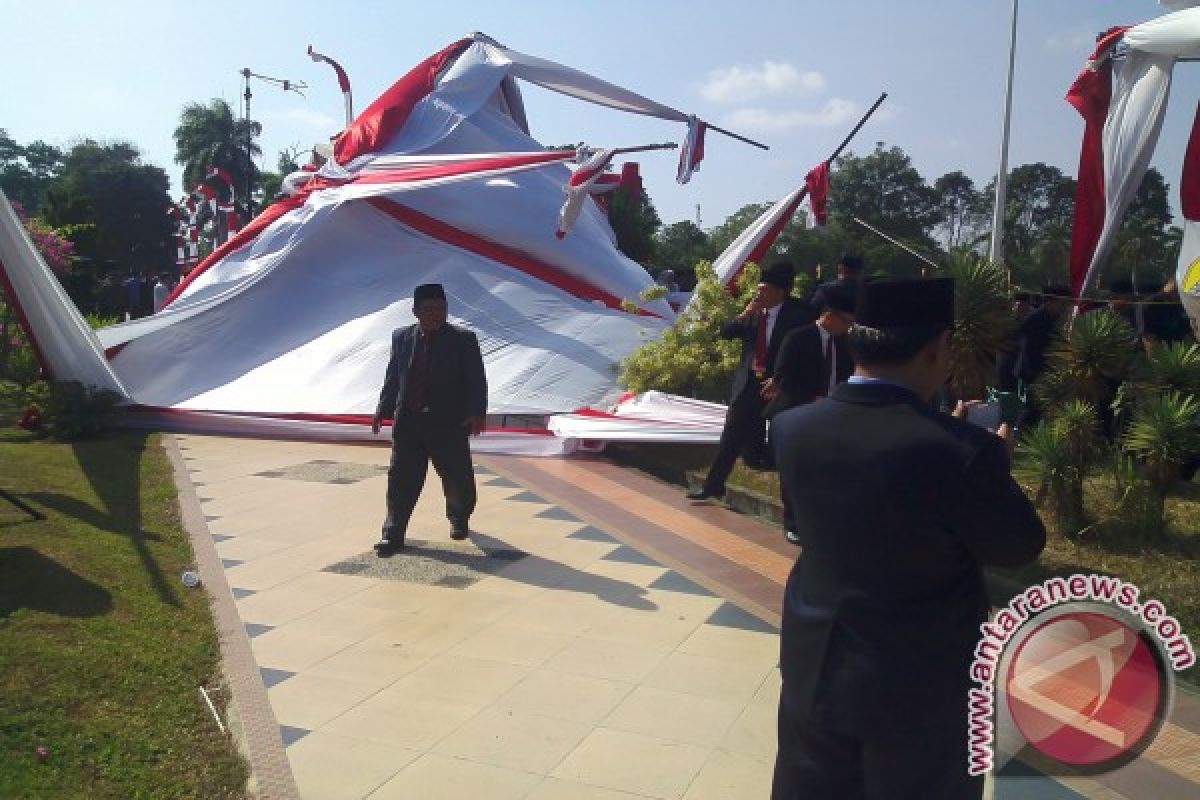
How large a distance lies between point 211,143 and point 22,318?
50209 mm

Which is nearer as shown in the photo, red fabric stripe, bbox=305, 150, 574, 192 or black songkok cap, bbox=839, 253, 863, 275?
black songkok cap, bbox=839, 253, 863, 275

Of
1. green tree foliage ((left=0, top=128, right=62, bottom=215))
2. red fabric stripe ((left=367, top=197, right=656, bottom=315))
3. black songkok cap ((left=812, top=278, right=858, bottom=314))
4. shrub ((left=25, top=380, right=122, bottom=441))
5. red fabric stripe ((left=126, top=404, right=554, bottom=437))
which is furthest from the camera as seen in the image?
green tree foliage ((left=0, top=128, right=62, bottom=215))

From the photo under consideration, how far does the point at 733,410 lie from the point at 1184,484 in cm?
303

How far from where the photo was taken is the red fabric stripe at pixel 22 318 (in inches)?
360

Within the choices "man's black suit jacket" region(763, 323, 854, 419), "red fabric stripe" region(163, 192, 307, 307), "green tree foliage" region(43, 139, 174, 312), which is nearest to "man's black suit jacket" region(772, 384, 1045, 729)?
"man's black suit jacket" region(763, 323, 854, 419)

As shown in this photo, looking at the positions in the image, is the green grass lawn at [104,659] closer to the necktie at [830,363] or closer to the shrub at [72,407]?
the shrub at [72,407]

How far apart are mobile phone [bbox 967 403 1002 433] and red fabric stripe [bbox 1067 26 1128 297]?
4.94 metres

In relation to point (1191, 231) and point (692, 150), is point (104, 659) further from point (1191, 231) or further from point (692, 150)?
point (692, 150)

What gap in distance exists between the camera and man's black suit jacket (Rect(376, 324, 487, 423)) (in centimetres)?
656

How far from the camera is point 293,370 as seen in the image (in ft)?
38.4

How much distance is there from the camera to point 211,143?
55.5 metres

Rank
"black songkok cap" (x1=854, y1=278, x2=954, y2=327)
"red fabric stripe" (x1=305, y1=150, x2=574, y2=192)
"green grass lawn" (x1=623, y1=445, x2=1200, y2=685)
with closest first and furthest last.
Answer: "black songkok cap" (x1=854, y1=278, x2=954, y2=327) < "green grass lawn" (x1=623, y1=445, x2=1200, y2=685) < "red fabric stripe" (x1=305, y1=150, x2=574, y2=192)

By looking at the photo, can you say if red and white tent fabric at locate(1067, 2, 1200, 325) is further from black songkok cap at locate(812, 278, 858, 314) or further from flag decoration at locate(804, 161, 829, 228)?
flag decoration at locate(804, 161, 829, 228)

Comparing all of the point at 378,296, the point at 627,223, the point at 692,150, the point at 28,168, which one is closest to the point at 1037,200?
the point at 627,223
